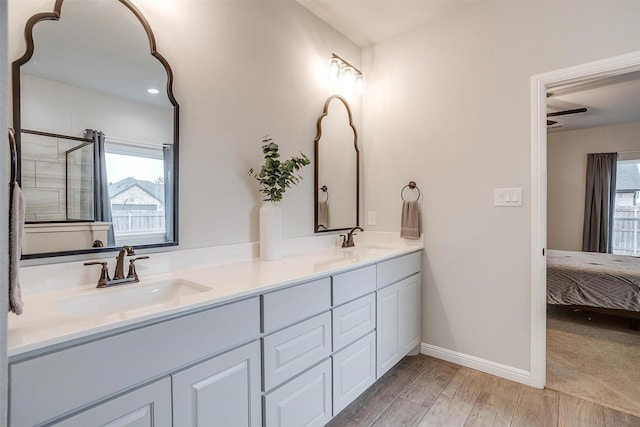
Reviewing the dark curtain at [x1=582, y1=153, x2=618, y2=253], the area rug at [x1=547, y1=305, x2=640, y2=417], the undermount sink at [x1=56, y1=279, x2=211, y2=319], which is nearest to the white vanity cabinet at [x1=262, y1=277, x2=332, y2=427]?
the undermount sink at [x1=56, y1=279, x2=211, y2=319]

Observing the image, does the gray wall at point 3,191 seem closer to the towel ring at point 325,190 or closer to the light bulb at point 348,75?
the towel ring at point 325,190

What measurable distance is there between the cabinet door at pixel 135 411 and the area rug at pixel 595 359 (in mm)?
2299

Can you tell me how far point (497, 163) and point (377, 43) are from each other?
1461 mm

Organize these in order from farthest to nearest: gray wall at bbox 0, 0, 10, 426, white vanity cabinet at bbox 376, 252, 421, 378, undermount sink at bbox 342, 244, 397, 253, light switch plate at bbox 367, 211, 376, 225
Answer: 1. light switch plate at bbox 367, 211, 376, 225
2. undermount sink at bbox 342, 244, 397, 253
3. white vanity cabinet at bbox 376, 252, 421, 378
4. gray wall at bbox 0, 0, 10, 426

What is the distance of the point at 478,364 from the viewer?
2268 mm

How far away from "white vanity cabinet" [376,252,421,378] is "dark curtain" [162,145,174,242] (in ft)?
3.91

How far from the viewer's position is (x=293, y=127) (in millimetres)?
2199

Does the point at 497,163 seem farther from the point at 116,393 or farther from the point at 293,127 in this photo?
the point at 116,393

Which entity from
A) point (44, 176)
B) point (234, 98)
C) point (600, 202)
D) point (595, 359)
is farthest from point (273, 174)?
point (600, 202)

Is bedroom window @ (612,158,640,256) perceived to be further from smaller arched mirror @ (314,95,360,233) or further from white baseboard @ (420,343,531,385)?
smaller arched mirror @ (314,95,360,233)

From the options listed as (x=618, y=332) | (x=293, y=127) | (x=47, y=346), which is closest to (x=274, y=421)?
(x=47, y=346)

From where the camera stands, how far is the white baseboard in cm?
210

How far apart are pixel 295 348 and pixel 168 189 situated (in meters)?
0.94

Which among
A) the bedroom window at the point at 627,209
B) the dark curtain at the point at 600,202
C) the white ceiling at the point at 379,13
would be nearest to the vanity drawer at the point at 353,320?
the white ceiling at the point at 379,13
